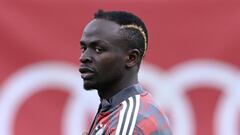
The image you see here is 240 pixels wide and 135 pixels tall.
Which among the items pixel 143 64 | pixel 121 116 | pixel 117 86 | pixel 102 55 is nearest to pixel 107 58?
pixel 102 55

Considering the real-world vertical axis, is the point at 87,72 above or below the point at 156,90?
below

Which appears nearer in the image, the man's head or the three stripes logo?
→ the three stripes logo

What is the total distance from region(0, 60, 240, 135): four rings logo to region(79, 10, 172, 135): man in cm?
255

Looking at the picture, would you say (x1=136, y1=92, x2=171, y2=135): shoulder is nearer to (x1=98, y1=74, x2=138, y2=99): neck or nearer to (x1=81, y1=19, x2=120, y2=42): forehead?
(x1=98, y1=74, x2=138, y2=99): neck

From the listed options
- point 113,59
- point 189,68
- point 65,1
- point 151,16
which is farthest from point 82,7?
point 113,59

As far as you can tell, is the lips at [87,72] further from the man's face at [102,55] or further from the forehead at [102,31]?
the forehead at [102,31]

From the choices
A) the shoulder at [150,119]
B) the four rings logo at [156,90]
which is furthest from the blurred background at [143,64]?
the shoulder at [150,119]

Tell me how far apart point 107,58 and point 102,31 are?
0.33 ft

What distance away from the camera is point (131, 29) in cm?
293

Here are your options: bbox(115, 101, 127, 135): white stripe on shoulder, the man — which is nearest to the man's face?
the man

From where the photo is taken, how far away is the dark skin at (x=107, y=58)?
2.90 m

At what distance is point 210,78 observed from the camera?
5625 millimetres

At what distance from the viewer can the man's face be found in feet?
9.52

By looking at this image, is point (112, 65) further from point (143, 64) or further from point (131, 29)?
point (143, 64)
